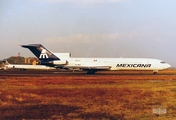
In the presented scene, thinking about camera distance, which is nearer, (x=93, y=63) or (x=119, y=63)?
(x=119, y=63)

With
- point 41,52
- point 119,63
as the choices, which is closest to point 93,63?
point 119,63

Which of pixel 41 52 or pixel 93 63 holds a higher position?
pixel 41 52

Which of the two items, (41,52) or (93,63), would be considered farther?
(93,63)

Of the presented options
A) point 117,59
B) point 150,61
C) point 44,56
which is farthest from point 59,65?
point 150,61

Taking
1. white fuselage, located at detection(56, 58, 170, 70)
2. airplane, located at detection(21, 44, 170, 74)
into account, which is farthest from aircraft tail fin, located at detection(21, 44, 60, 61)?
white fuselage, located at detection(56, 58, 170, 70)

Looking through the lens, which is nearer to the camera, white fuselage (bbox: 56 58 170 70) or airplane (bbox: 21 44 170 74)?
airplane (bbox: 21 44 170 74)

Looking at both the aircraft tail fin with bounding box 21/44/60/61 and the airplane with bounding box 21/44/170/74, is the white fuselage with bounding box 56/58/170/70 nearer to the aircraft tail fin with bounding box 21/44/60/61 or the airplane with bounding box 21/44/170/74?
the airplane with bounding box 21/44/170/74

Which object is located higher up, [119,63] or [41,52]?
[41,52]

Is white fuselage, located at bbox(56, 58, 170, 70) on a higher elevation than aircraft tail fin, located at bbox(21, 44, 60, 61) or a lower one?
lower

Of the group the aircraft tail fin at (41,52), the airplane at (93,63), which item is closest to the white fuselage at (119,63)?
the airplane at (93,63)

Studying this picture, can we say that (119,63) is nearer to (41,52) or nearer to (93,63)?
(93,63)

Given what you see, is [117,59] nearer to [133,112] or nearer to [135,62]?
[135,62]

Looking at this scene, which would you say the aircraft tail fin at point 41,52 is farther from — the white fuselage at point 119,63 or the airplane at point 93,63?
the white fuselage at point 119,63

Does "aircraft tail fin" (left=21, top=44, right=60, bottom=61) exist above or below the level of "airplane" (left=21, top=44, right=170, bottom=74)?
above
